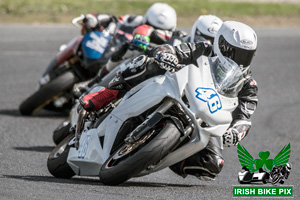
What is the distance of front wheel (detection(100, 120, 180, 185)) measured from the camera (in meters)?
5.79

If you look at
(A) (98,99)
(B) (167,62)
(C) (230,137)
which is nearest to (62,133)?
(A) (98,99)

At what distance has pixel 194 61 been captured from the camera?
701 centimetres

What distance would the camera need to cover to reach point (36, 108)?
10898 millimetres

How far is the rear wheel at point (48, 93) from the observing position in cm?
1076

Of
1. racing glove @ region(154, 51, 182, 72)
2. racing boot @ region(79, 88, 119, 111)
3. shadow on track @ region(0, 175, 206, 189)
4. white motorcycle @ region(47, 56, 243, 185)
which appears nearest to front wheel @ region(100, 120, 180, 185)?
white motorcycle @ region(47, 56, 243, 185)

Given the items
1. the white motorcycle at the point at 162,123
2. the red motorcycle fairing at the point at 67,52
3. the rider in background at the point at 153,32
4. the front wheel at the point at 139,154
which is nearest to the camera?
the front wheel at the point at 139,154

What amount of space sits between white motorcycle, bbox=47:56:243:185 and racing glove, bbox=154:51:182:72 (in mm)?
121

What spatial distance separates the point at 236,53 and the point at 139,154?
131 cm

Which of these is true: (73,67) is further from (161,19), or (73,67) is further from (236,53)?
(236,53)

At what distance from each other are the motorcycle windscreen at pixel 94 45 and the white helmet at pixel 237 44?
429cm

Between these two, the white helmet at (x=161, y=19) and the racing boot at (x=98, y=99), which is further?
the white helmet at (x=161, y=19)

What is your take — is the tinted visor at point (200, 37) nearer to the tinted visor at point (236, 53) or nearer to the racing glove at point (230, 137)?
the tinted visor at point (236, 53)

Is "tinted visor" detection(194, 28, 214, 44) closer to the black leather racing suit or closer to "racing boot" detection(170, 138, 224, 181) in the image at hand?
the black leather racing suit

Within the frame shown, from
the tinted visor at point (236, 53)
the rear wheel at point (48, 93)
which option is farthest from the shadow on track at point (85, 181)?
the rear wheel at point (48, 93)
